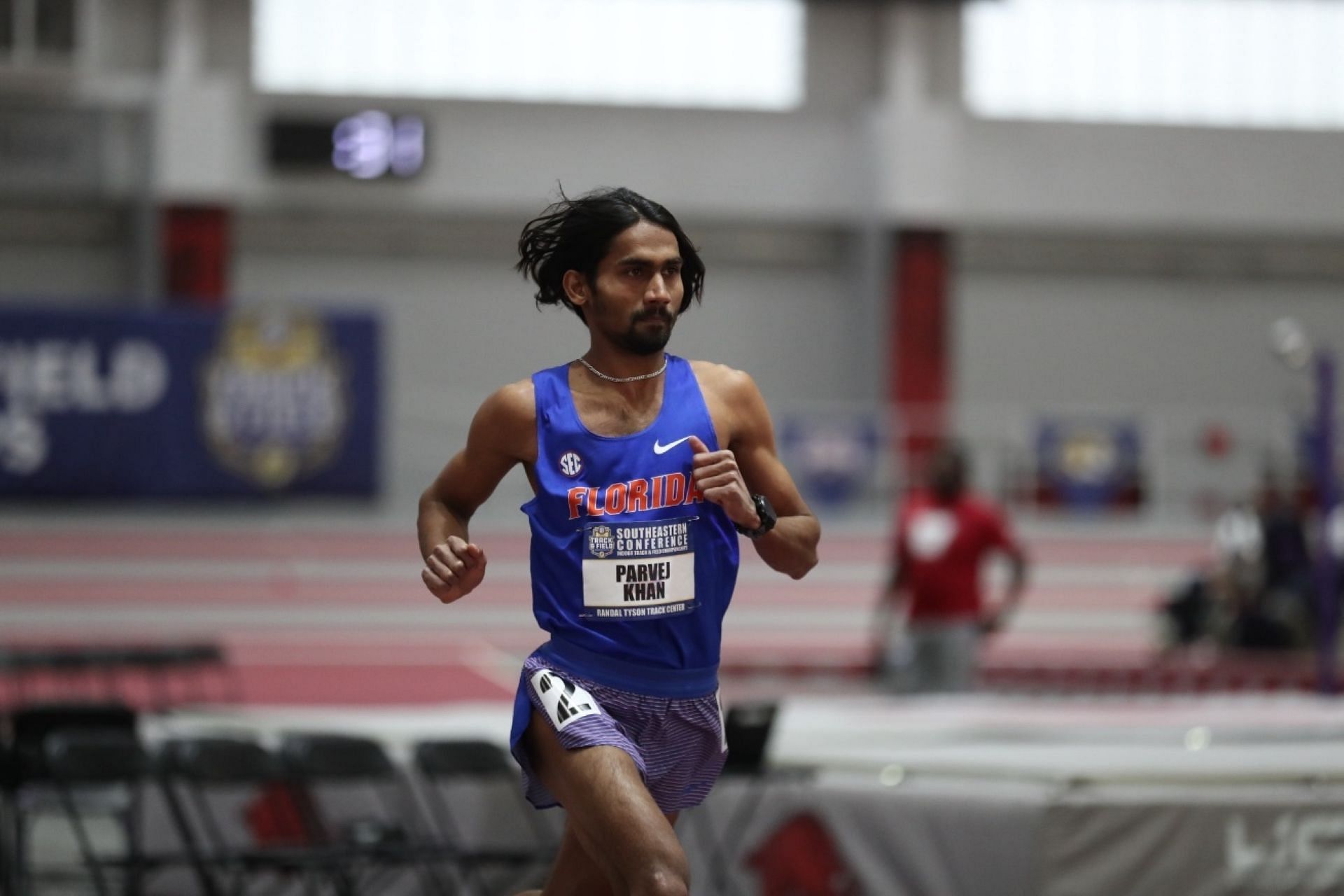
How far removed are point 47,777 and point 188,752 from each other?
0.77 metres

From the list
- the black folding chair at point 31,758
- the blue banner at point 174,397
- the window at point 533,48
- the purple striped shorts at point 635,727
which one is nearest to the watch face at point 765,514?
the purple striped shorts at point 635,727

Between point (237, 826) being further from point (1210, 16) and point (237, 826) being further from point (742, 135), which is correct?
point (1210, 16)

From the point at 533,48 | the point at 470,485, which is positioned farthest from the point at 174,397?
the point at 470,485

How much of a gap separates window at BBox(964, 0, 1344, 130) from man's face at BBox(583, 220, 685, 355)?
68.0 feet

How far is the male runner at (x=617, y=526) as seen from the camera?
4.10 m

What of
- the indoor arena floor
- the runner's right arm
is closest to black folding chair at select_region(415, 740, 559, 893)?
the indoor arena floor

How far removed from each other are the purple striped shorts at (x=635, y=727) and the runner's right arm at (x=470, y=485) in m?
0.28

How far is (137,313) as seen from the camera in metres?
18.5

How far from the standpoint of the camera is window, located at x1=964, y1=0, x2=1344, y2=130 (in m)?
24.2

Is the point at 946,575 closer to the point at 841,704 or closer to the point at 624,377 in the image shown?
the point at 841,704

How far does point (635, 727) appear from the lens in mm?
4191

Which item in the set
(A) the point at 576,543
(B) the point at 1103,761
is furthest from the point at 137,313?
(A) the point at 576,543

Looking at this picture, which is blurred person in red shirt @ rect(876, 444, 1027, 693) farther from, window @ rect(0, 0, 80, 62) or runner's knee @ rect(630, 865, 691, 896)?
window @ rect(0, 0, 80, 62)

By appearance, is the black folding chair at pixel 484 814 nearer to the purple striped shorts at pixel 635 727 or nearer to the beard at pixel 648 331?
the purple striped shorts at pixel 635 727
